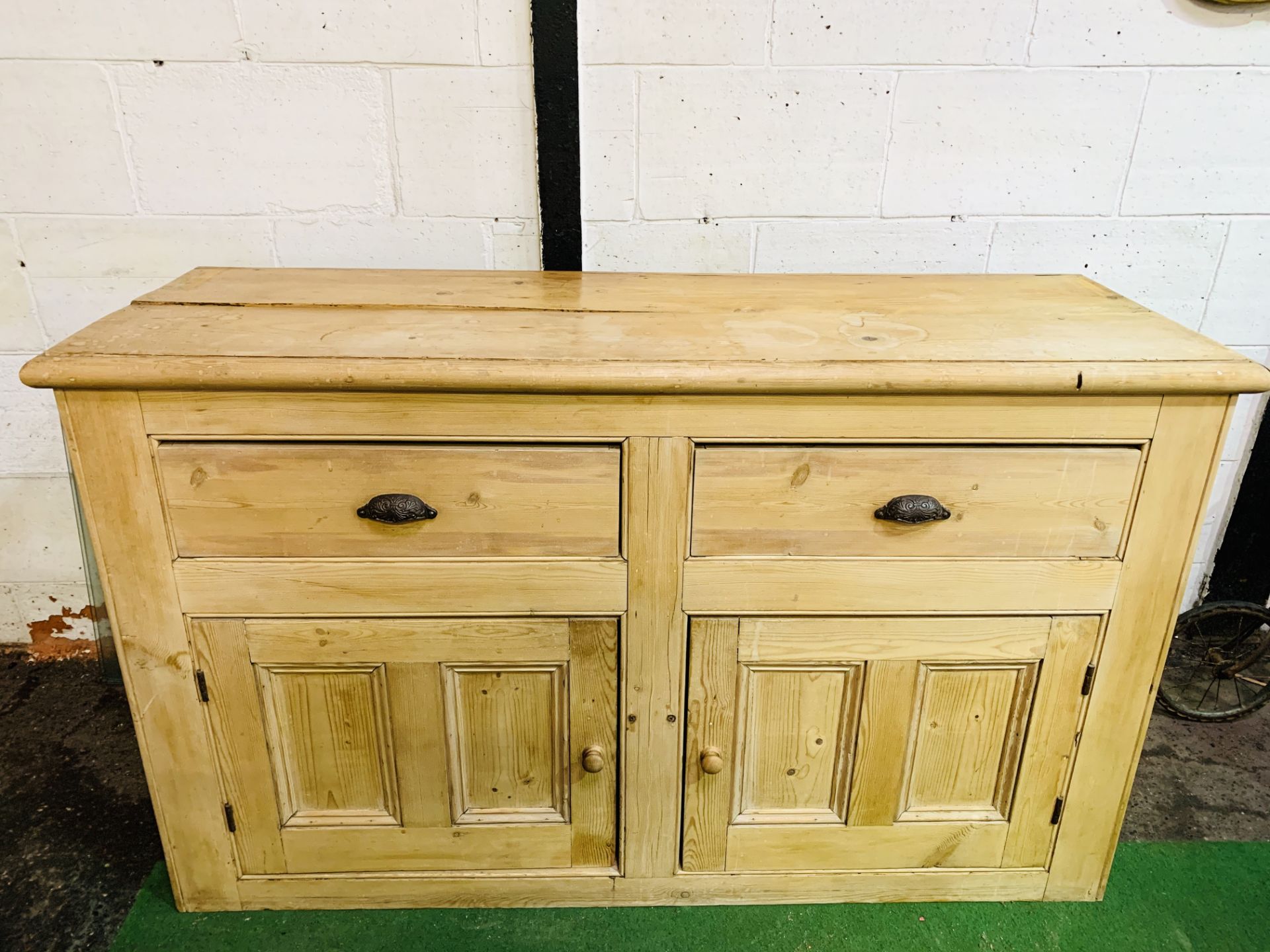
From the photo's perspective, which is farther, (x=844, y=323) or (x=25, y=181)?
(x=25, y=181)

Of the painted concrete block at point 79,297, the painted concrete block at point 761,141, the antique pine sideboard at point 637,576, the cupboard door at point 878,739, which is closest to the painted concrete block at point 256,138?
the painted concrete block at point 79,297

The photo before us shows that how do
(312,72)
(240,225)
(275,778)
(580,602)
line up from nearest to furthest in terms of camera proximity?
(580,602)
(275,778)
(312,72)
(240,225)

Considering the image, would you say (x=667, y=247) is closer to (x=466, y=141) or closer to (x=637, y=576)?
(x=466, y=141)

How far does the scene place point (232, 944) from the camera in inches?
55.6

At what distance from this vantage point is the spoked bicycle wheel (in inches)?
76.0

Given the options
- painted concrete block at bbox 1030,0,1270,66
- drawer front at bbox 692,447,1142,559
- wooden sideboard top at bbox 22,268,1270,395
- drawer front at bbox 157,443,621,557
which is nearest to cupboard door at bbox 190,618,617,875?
drawer front at bbox 157,443,621,557

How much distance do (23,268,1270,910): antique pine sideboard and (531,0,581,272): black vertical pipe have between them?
8.9 inches

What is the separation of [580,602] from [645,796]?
1.21 ft

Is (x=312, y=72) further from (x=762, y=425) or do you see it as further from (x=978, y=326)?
(x=978, y=326)

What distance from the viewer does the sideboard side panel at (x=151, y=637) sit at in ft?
3.76

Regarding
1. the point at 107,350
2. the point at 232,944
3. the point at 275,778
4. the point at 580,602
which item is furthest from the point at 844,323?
the point at 232,944

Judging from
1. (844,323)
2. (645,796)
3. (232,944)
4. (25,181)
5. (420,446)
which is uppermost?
(25,181)

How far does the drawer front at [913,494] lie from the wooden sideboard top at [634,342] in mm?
103

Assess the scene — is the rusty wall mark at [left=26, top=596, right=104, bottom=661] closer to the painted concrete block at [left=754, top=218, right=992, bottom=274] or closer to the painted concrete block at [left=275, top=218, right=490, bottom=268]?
the painted concrete block at [left=275, top=218, right=490, bottom=268]
